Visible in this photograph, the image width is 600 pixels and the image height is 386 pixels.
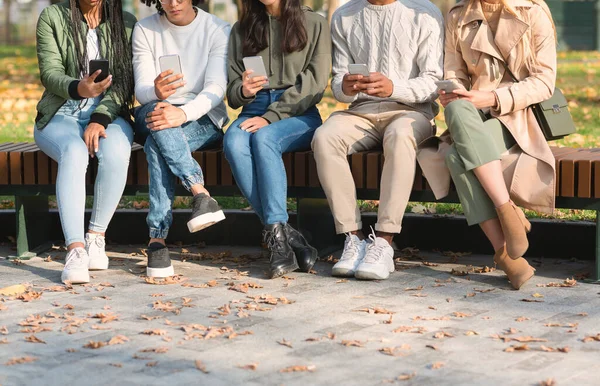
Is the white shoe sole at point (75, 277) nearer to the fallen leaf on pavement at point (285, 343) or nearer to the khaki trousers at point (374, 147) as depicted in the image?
the khaki trousers at point (374, 147)

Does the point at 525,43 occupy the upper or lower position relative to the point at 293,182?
upper

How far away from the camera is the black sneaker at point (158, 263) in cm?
544

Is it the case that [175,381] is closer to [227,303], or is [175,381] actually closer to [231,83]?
[227,303]

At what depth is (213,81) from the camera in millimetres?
5750

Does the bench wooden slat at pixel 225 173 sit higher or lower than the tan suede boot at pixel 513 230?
higher

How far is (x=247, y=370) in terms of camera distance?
378 cm

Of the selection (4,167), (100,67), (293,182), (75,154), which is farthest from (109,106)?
(293,182)

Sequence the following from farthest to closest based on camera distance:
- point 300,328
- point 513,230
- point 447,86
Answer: point 447,86
point 513,230
point 300,328

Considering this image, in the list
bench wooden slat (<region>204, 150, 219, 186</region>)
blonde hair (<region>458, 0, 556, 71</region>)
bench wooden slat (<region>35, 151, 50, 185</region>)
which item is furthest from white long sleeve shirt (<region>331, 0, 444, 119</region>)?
bench wooden slat (<region>35, 151, 50, 185</region>)

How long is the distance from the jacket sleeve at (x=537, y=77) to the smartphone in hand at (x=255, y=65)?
47.4 inches

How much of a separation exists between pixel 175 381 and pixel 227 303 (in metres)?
1.20

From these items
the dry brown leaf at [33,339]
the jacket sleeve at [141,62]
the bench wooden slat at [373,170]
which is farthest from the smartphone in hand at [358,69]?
the dry brown leaf at [33,339]

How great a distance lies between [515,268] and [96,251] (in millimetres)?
2118

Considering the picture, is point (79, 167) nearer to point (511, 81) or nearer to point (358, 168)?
point (358, 168)
